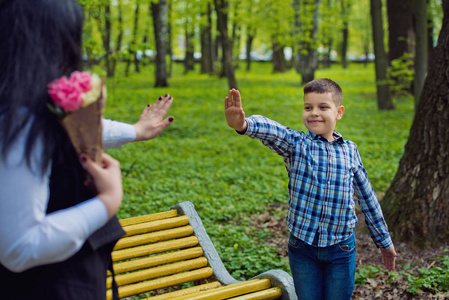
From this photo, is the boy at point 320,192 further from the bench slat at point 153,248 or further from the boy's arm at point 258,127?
the bench slat at point 153,248

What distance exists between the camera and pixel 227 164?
8164 millimetres

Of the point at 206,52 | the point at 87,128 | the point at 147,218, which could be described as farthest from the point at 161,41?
the point at 87,128

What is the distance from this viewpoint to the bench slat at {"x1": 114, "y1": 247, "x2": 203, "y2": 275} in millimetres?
3149

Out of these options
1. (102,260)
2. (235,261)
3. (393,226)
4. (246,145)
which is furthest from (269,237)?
(246,145)

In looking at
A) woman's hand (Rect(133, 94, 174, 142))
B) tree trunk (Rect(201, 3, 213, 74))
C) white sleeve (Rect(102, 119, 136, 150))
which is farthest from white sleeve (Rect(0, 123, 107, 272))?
tree trunk (Rect(201, 3, 213, 74))

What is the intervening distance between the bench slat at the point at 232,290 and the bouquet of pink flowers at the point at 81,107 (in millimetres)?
1407

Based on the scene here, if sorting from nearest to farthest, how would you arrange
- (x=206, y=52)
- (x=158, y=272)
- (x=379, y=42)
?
(x=158, y=272), (x=379, y=42), (x=206, y=52)

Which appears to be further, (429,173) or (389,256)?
(429,173)

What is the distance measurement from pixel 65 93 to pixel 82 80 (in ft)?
0.26

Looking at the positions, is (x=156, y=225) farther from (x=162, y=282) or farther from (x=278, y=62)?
(x=278, y=62)

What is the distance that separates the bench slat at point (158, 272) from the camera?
10.1ft

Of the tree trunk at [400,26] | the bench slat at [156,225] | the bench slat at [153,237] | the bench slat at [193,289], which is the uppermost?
the tree trunk at [400,26]

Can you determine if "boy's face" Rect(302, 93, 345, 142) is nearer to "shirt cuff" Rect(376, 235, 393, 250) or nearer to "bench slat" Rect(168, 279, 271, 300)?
"shirt cuff" Rect(376, 235, 393, 250)

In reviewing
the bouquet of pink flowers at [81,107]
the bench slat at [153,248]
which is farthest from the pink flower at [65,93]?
the bench slat at [153,248]
